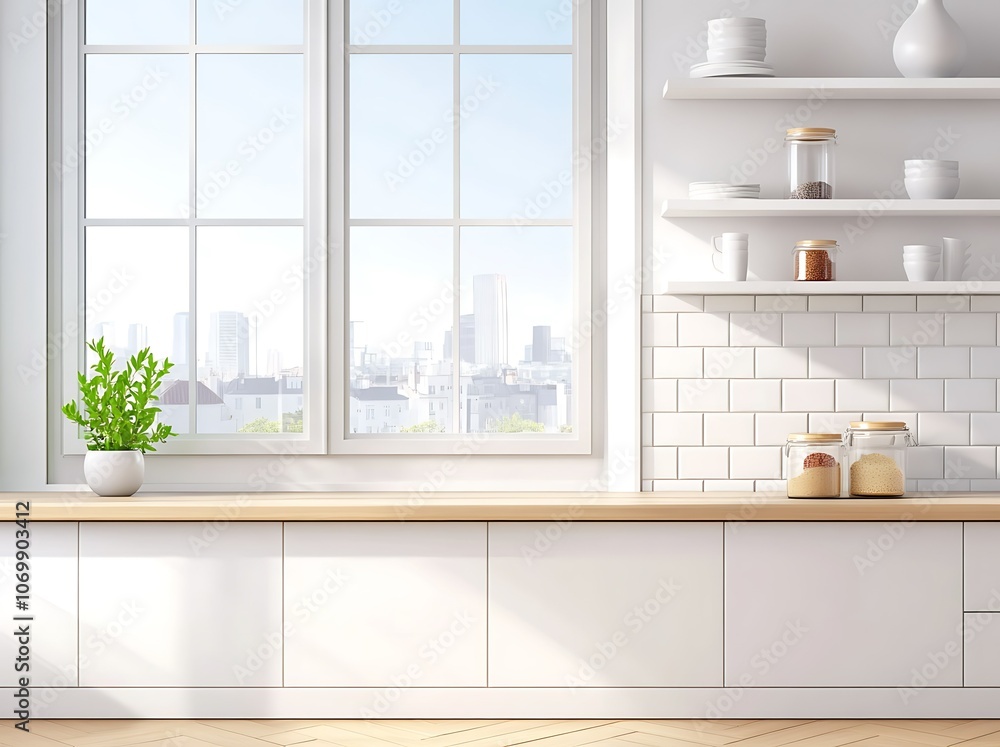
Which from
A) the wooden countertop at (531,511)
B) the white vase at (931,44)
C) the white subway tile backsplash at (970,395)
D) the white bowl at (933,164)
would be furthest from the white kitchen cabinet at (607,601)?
the white vase at (931,44)

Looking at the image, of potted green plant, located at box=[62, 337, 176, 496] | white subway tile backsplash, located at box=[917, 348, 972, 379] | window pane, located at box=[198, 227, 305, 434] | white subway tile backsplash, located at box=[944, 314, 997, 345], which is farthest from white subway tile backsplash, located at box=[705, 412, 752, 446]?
potted green plant, located at box=[62, 337, 176, 496]

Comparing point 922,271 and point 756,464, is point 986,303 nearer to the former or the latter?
point 922,271

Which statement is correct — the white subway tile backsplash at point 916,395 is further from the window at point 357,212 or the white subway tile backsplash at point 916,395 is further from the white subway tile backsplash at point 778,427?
the window at point 357,212

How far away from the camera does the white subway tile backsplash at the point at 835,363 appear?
3023 millimetres

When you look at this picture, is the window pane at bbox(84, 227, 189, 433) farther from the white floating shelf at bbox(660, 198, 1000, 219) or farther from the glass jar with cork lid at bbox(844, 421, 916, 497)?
the glass jar with cork lid at bbox(844, 421, 916, 497)

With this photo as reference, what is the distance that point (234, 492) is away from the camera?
3096mm

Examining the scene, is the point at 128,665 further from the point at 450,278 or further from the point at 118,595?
the point at 450,278

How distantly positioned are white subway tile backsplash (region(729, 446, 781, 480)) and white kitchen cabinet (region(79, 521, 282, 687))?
4.81 ft

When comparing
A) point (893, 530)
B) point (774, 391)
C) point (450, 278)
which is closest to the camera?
point (893, 530)

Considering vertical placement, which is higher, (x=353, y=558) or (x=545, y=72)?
(x=545, y=72)

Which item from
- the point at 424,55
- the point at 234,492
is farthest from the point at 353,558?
the point at 424,55

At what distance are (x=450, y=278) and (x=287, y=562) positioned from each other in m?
1.13

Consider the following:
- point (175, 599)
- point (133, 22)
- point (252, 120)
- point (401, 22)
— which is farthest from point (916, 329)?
point (133, 22)

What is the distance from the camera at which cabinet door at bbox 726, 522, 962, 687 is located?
8.73 ft
